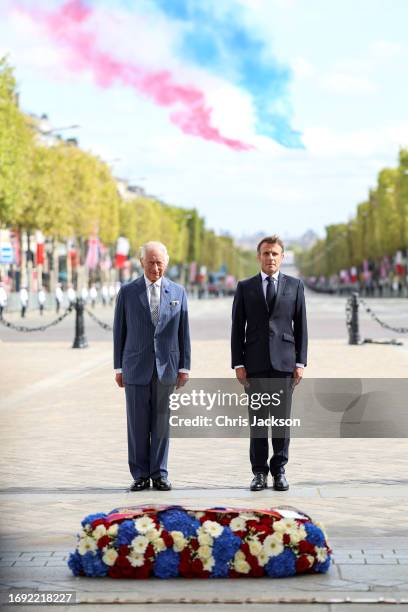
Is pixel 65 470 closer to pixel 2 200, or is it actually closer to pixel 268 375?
pixel 268 375

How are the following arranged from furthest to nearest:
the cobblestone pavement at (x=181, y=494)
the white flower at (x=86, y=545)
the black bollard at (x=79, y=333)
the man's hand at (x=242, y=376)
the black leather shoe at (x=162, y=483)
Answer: the black bollard at (x=79, y=333) < the black leather shoe at (x=162, y=483) < the man's hand at (x=242, y=376) < the white flower at (x=86, y=545) < the cobblestone pavement at (x=181, y=494)

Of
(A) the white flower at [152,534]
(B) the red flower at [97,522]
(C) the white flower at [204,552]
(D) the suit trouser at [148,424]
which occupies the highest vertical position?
(D) the suit trouser at [148,424]

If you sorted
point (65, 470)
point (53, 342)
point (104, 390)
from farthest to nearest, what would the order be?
point (53, 342)
point (104, 390)
point (65, 470)

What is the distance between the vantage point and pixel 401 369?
21141 millimetres

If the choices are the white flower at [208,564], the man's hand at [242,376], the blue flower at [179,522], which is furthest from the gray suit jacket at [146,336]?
the white flower at [208,564]

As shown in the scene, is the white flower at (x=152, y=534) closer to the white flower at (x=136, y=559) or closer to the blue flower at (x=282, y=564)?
the white flower at (x=136, y=559)

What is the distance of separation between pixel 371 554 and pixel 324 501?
1814 millimetres

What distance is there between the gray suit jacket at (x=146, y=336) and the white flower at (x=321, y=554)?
2631 mm

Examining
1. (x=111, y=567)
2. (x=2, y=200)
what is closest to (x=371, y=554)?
(x=111, y=567)

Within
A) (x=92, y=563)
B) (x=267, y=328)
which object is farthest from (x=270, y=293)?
(x=92, y=563)

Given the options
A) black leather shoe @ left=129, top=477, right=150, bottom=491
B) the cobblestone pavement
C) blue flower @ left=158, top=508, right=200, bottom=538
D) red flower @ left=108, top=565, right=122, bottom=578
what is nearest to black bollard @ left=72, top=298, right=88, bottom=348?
the cobblestone pavement

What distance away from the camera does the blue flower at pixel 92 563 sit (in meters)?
6.43

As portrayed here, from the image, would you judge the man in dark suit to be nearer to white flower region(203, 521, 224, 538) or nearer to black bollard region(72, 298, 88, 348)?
white flower region(203, 521, 224, 538)

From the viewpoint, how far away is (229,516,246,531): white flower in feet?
21.4
